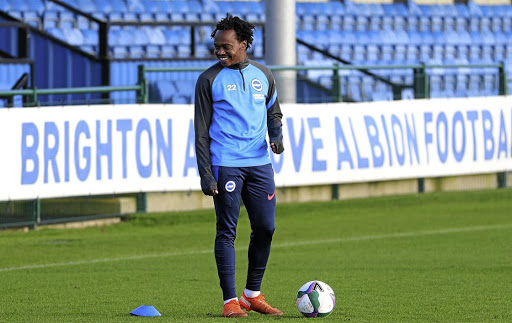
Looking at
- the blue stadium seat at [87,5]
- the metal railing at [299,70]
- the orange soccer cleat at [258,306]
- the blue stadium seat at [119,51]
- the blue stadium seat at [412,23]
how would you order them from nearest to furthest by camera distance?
1. the orange soccer cleat at [258,306]
2. the metal railing at [299,70]
3. the blue stadium seat at [119,51]
4. the blue stadium seat at [87,5]
5. the blue stadium seat at [412,23]

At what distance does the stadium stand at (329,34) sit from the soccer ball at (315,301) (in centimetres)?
847

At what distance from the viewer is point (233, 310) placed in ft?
24.0

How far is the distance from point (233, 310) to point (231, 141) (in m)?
1.04

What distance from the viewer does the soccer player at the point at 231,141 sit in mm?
7254

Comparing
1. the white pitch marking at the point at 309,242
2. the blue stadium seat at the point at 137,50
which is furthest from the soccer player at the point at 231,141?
the blue stadium seat at the point at 137,50

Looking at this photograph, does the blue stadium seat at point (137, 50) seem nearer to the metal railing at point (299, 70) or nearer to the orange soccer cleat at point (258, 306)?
the metal railing at point (299, 70)

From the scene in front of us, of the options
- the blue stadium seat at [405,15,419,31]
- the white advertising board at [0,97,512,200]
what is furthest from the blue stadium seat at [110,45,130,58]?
the blue stadium seat at [405,15,419,31]

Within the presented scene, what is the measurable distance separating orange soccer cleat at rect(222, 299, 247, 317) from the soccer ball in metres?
0.37

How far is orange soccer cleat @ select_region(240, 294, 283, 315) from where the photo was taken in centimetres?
752

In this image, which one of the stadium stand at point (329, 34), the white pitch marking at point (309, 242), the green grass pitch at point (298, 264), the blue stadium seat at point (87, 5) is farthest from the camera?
the blue stadium seat at point (87, 5)

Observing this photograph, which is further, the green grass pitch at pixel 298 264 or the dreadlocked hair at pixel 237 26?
the green grass pitch at pixel 298 264

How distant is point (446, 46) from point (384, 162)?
533 inches

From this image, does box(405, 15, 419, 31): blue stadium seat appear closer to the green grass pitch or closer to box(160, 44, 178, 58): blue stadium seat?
box(160, 44, 178, 58): blue stadium seat

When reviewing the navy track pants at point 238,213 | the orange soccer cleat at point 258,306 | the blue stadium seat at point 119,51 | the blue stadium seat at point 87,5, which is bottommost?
the orange soccer cleat at point 258,306
